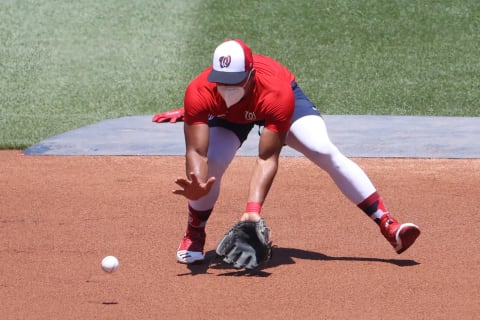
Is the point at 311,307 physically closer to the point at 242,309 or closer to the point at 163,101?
the point at 242,309

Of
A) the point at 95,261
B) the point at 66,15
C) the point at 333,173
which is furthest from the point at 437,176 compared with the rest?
the point at 66,15

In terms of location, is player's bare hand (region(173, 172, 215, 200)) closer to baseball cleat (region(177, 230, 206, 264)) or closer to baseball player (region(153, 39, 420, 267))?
baseball player (region(153, 39, 420, 267))

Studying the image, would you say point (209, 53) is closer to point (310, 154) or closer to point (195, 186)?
point (310, 154)

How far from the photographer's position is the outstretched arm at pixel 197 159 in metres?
6.49

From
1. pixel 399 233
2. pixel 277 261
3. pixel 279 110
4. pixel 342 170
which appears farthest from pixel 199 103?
pixel 399 233

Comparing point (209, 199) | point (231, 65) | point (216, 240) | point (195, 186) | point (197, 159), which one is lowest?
point (216, 240)

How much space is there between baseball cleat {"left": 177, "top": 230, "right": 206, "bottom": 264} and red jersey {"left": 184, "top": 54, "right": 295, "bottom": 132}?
2.79 ft

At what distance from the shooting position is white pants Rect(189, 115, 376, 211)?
22.7 ft

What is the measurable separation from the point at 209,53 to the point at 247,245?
847 centimetres

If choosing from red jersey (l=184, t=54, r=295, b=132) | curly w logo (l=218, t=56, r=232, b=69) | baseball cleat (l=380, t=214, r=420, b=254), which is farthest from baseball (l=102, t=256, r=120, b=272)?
baseball cleat (l=380, t=214, r=420, b=254)

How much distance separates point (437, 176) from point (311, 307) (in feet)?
12.3

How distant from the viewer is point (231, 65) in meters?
6.55

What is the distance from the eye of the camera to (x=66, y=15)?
1650 centimetres

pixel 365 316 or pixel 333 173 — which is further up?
pixel 333 173
